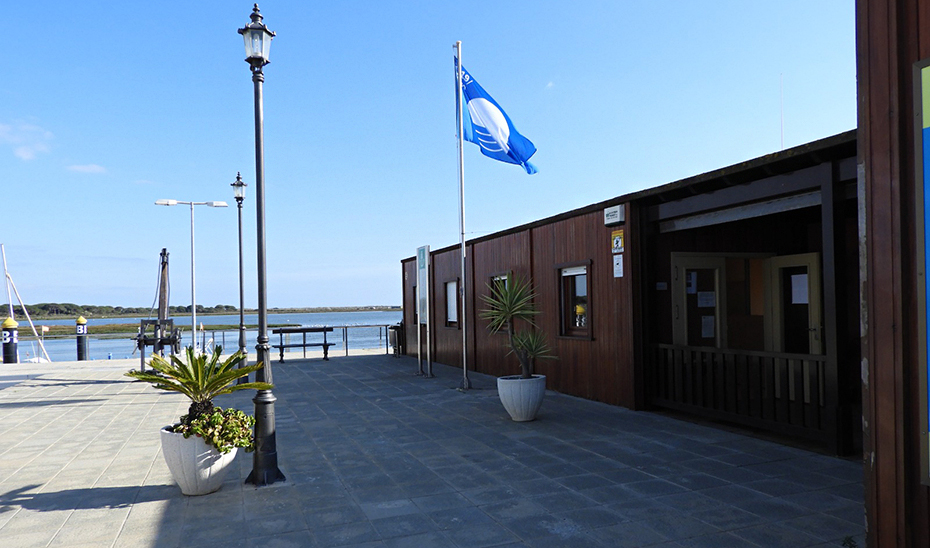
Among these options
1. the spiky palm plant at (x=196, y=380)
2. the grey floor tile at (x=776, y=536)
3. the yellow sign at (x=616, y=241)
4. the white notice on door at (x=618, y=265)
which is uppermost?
the yellow sign at (x=616, y=241)

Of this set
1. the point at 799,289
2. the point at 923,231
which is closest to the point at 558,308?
the point at 799,289

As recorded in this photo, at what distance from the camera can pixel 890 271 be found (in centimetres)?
294

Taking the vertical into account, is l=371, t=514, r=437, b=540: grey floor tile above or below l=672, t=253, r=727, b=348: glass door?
below

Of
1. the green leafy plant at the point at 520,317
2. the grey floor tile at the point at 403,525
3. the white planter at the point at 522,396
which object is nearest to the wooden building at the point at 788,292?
the green leafy plant at the point at 520,317

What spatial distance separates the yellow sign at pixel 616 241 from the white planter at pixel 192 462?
18.3 ft

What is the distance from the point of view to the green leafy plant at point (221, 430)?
5023mm

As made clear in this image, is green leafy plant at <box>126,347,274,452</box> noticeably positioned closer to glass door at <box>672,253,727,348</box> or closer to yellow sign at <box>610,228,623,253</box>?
yellow sign at <box>610,228,623,253</box>

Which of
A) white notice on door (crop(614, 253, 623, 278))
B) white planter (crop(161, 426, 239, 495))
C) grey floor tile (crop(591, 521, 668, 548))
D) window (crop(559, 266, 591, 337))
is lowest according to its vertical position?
grey floor tile (crop(591, 521, 668, 548))

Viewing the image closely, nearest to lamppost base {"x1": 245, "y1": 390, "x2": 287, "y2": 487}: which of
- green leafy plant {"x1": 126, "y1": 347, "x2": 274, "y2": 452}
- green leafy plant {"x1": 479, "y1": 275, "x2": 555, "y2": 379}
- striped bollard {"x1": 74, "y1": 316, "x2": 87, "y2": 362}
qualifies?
green leafy plant {"x1": 126, "y1": 347, "x2": 274, "y2": 452}

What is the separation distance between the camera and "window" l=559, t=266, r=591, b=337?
973 cm

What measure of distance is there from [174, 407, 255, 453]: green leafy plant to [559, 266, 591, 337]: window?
5.54 metres

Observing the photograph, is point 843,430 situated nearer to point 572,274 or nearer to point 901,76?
point 901,76

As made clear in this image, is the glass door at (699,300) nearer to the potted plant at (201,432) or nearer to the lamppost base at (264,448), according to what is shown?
the lamppost base at (264,448)

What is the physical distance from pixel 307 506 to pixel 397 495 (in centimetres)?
67
